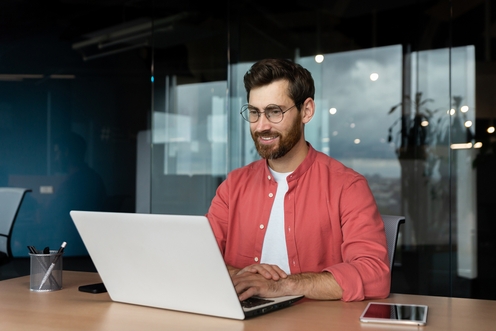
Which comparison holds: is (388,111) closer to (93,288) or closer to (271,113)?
(271,113)

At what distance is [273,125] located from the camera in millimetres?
2098

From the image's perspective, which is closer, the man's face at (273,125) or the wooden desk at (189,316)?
the wooden desk at (189,316)

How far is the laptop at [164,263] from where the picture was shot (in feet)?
4.37

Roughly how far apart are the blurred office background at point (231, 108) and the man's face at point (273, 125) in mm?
2526

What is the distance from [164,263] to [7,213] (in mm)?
3044

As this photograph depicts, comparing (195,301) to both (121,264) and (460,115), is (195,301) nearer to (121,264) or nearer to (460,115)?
(121,264)

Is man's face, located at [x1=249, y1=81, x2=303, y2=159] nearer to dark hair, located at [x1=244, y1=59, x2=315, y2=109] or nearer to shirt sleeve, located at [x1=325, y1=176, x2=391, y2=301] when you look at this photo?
dark hair, located at [x1=244, y1=59, x2=315, y2=109]

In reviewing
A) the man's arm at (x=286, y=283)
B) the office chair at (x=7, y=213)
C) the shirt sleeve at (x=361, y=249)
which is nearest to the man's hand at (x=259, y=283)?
the man's arm at (x=286, y=283)

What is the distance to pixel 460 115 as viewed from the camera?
4.27m

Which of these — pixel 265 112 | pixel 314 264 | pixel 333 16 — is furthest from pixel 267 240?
pixel 333 16

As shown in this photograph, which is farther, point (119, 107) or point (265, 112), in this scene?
point (119, 107)

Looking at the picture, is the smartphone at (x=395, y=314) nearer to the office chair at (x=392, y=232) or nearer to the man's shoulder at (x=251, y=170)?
the office chair at (x=392, y=232)

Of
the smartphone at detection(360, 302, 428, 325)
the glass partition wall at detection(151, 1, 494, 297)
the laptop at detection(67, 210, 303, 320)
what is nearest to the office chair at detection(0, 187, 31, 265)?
the glass partition wall at detection(151, 1, 494, 297)

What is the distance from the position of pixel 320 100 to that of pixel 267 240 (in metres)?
2.71
